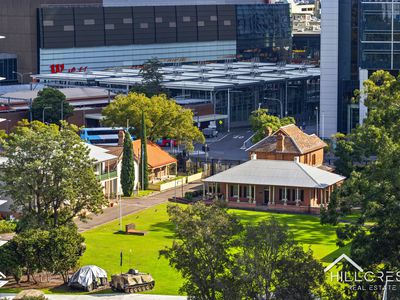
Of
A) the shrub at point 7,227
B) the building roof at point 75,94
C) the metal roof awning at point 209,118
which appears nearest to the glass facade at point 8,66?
the building roof at point 75,94

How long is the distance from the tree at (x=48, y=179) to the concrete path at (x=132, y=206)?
34.2 feet

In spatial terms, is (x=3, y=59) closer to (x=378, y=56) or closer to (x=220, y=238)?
(x=378, y=56)

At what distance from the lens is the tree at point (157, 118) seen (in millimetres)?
126250

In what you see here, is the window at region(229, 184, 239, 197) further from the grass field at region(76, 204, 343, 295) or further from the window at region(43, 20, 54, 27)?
the window at region(43, 20, 54, 27)

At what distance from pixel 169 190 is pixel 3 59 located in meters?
86.4

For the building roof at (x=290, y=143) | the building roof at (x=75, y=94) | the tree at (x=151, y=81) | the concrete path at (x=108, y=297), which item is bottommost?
the concrete path at (x=108, y=297)

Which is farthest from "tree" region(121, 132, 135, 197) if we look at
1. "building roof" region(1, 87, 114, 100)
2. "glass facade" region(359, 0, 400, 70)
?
"building roof" region(1, 87, 114, 100)

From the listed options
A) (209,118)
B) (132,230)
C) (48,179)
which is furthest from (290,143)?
(209,118)

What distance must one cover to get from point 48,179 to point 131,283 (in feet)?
37.2

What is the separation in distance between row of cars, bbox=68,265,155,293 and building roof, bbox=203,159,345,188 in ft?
107

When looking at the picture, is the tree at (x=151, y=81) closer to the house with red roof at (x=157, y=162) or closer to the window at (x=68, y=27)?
the window at (x=68, y=27)

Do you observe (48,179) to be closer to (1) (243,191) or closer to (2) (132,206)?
(2) (132,206)

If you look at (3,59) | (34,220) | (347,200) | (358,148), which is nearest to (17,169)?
(34,220)

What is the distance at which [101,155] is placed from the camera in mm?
110000
